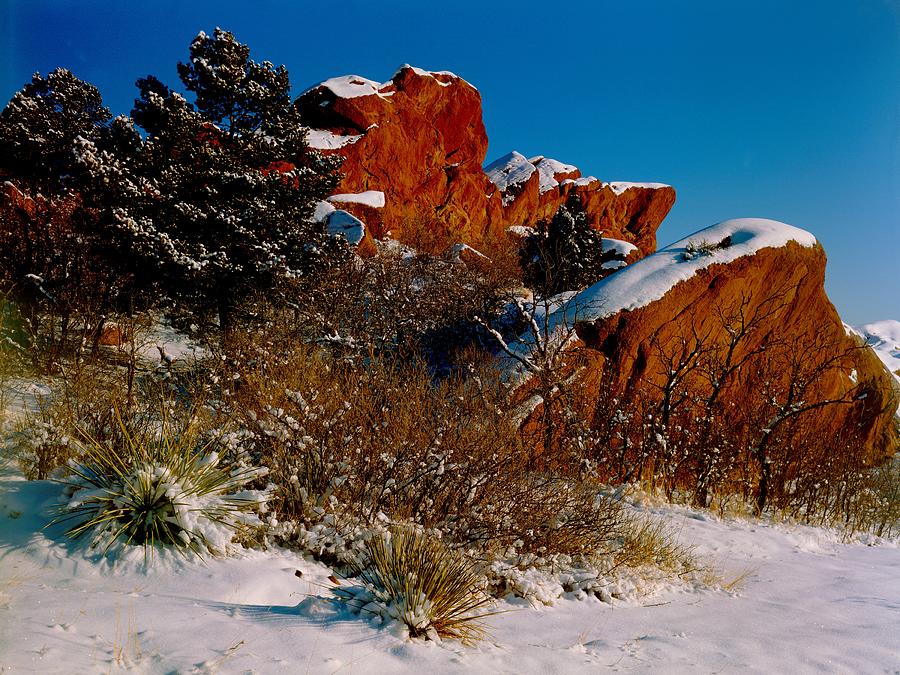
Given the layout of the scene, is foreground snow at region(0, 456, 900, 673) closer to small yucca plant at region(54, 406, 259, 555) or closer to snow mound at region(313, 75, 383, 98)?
small yucca plant at region(54, 406, 259, 555)

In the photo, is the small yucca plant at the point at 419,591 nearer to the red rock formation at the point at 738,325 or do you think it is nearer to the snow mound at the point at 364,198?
the red rock formation at the point at 738,325

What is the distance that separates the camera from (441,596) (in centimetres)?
321

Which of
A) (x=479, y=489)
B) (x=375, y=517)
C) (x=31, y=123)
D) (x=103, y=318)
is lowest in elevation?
(x=375, y=517)

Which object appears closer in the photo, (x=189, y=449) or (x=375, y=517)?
(x=189, y=449)

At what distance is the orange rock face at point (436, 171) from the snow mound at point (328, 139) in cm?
8

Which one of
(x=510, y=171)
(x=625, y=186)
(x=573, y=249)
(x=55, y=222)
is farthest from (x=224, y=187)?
(x=625, y=186)

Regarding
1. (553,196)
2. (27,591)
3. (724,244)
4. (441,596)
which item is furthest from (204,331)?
(553,196)

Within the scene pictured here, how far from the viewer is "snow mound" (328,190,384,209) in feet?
107

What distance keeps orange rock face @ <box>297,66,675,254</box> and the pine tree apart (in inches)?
571

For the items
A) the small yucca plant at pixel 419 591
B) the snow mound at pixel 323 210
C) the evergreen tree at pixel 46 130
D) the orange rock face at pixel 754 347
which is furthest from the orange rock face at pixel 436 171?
the small yucca plant at pixel 419 591

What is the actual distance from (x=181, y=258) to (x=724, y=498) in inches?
565

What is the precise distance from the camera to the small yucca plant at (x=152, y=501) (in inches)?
145

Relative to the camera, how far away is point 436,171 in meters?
44.3

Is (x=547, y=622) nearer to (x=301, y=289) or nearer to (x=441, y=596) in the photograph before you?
(x=441, y=596)
